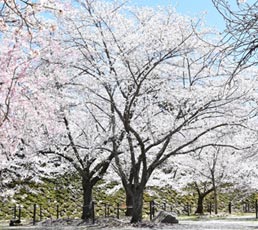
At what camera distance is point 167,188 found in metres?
30.2

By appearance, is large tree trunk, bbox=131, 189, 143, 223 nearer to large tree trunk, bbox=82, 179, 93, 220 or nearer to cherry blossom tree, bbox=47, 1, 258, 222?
cherry blossom tree, bbox=47, 1, 258, 222

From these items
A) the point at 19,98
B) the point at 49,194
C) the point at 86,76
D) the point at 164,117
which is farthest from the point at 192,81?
the point at 49,194

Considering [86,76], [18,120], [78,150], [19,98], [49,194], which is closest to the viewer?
[19,98]

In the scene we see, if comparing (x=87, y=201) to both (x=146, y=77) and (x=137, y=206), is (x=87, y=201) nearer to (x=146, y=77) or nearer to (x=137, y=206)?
(x=137, y=206)

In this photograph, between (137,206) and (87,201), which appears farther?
(87,201)

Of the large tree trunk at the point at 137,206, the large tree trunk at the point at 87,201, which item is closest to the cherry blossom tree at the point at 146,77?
the large tree trunk at the point at 137,206

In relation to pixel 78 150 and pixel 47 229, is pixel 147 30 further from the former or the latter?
pixel 47 229

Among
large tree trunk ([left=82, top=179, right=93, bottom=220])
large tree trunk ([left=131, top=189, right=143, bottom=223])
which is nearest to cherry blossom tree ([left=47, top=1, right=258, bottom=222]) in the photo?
large tree trunk ([left=131, top=189, right=143, bottom=223])

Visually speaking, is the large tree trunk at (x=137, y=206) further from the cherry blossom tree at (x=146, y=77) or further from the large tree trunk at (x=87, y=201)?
the large tree trunk at (x=87, y=201)

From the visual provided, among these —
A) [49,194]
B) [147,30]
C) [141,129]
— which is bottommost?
[49,194]

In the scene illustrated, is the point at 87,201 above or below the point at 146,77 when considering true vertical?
below

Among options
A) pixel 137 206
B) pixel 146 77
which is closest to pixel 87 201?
pixel 137 206

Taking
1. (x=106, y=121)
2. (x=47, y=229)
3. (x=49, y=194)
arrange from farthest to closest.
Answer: (x=49, y=194)
(x=106, y=121)
(x=47, y=229)

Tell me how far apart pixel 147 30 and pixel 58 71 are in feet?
9.99
